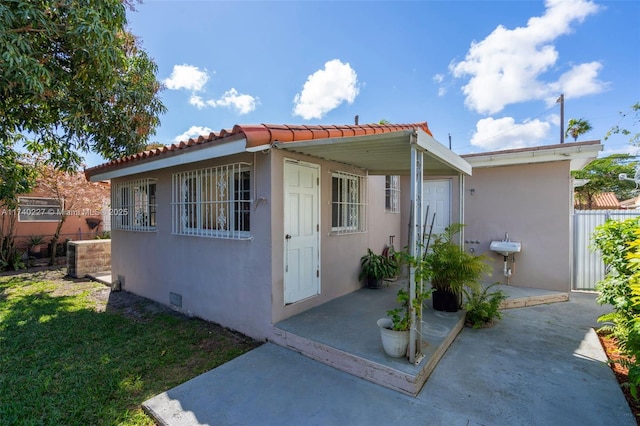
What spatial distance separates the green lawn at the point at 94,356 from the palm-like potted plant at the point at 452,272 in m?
3.24

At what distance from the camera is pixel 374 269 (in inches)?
253

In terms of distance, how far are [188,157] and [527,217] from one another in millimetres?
7468

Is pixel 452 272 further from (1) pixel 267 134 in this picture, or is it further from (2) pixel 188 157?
(2) pixel 188 157

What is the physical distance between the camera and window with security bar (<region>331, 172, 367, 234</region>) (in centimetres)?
588

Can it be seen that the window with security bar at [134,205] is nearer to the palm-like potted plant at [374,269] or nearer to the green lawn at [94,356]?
the green lawn at [94,356]

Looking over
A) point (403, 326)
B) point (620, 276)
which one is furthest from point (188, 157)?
point (620, 276)

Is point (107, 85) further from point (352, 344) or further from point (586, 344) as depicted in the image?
point (586, 344)

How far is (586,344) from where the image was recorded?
13.8 feet

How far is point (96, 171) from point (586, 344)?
34.0 ft

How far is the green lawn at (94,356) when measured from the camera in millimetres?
2898

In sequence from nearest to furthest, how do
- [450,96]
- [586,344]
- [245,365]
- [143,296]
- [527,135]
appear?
1. [245,365]
2. [586,344]
3. [143,296]
4. [450,96]
5. [527,135]

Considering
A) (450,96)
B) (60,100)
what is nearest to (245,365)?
(60,100)

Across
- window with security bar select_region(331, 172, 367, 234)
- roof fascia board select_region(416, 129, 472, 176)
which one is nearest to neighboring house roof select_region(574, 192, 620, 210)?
window with security bar select_region(331, 172, 367, 234)

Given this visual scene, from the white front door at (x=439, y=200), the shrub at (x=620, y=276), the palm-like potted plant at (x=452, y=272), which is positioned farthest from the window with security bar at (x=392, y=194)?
the shrub at (x=620, y=276)
